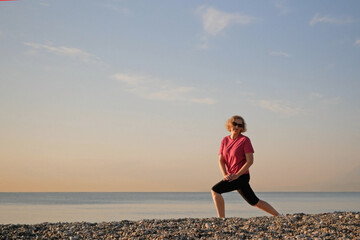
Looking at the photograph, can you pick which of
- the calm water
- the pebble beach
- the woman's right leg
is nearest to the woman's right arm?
the woman's right leg

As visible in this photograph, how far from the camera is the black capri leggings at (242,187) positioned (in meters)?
9.72

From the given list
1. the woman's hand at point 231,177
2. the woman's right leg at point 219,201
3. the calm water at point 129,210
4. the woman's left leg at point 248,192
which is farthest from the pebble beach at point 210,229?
the calm water at point 129,210

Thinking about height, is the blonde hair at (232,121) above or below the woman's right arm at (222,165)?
above

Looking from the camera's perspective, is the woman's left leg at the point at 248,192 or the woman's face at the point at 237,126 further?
the woman's face at the point at 237,126

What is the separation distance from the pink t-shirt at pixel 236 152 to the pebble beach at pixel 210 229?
1.16m

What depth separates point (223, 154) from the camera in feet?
33.4

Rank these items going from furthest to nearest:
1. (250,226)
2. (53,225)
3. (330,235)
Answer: (53,225) → (250,226) → (330,235)

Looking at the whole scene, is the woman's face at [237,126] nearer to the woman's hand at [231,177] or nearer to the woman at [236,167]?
the woman at [236,167]

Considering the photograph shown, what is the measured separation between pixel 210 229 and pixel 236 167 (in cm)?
170

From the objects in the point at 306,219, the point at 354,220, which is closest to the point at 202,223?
the point at 306,219

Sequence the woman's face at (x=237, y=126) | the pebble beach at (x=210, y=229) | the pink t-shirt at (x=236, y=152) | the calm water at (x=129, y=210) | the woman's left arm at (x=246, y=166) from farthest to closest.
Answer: the calm water at (x=129, y=210), the woman's face at (x=237, y=126), the pink t-shirt at (x=236, y=152), the woman's left arm at (x=246, y=166), the pebble beach at (x=210, y=229)

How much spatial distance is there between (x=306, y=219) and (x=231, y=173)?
6.01ft

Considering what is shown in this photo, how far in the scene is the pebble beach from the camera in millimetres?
8297

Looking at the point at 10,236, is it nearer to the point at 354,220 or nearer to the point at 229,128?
the point at 229,128
